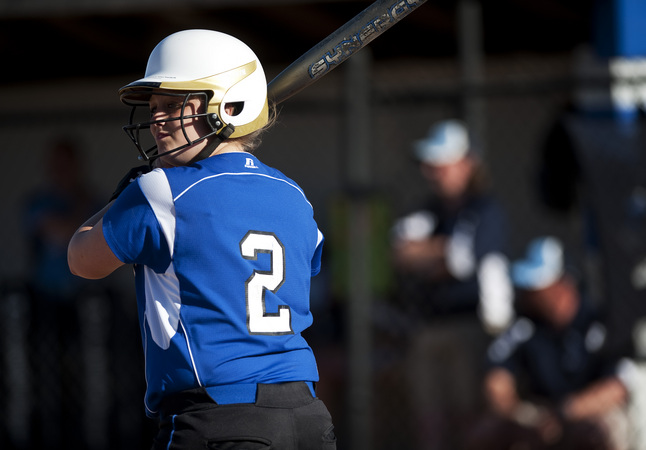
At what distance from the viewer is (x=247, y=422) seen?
94.3 inches

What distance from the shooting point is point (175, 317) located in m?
2.46

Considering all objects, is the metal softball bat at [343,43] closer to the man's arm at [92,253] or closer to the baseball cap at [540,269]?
the man's arm at [92,253]

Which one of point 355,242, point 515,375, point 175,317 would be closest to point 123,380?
point 355,242

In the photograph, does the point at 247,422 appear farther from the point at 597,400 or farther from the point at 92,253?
the point at 597,400

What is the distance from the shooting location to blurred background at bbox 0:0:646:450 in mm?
5660

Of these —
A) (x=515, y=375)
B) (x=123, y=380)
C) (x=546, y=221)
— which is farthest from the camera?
(x=546, y=221)

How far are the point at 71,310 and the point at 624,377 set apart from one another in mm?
4146

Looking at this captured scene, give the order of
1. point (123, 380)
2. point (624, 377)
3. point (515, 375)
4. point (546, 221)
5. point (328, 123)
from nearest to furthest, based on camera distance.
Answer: point (624, 377), point (515, 375), point (123, 380), point (546, 221), point (328, 123)

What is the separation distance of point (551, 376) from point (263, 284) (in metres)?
A: 3.44

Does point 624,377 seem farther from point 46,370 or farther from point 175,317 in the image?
point 46,370

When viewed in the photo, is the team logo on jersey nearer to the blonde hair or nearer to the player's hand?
the blonde hair

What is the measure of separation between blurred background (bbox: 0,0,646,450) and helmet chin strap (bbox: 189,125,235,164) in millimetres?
3040

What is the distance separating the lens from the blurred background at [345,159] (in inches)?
223

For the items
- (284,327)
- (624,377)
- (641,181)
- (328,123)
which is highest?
(328,123)
